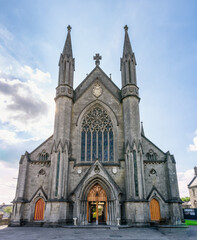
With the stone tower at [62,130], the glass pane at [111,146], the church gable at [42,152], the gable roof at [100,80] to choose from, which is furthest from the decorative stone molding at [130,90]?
the church gable at [42,152]

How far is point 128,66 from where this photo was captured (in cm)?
2756

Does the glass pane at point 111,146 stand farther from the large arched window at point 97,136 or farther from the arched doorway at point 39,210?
the arched doorway at point 39,210

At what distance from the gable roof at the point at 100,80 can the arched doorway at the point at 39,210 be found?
1286 centimetres

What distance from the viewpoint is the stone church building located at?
2134cm

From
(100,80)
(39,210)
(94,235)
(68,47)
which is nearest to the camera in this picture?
(94,235)

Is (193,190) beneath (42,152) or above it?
beneath

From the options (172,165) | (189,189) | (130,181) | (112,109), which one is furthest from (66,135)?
(189,189)

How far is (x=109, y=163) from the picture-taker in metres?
23.6

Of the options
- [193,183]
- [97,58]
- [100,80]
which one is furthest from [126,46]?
[193,183]

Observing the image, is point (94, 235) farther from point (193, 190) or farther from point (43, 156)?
point (193, 190)

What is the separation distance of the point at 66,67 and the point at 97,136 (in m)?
10.1

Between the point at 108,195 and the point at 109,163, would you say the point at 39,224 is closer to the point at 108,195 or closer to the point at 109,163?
the point at 108,195

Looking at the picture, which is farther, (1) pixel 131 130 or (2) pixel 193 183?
(2) pixel 193 183

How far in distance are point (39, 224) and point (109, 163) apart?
31.5ft
